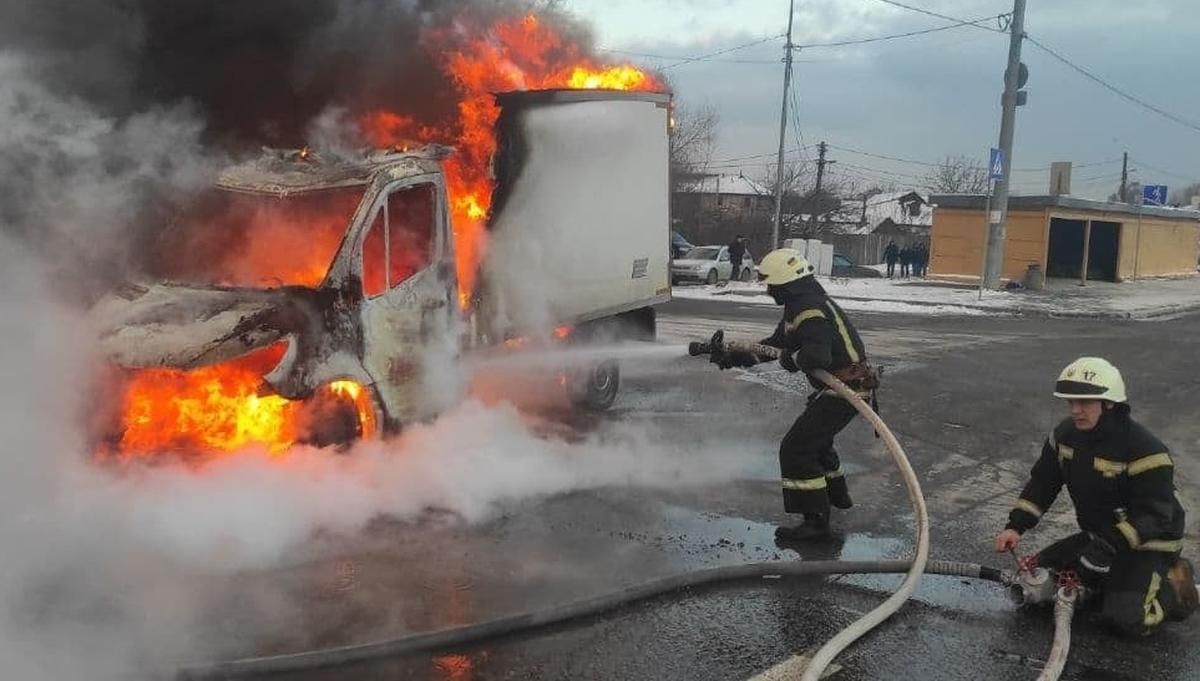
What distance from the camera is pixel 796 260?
577 centimetres

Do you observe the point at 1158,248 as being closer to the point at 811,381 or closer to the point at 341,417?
the point at 811,381

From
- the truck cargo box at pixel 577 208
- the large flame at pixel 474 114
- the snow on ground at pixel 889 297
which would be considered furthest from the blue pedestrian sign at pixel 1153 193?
the large flame at pixel 474 114

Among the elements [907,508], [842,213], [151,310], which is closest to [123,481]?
[151,310]

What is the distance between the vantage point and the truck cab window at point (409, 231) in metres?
6.17

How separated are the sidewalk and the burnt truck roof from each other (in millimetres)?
18428

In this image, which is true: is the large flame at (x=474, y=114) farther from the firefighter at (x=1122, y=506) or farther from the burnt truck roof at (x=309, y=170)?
the firefighter at (x=1122, y=506)

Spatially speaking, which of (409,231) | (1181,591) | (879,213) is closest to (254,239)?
(409,231)

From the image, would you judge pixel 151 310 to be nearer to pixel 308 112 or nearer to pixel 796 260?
pixel 308 112

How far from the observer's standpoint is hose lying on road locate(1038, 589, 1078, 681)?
3.81 metres

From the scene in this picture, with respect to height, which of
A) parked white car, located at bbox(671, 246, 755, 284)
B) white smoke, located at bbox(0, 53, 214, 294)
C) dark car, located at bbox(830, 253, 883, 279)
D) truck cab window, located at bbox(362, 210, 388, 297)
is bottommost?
dark car, located at bbox(830, 253, 883, 279)

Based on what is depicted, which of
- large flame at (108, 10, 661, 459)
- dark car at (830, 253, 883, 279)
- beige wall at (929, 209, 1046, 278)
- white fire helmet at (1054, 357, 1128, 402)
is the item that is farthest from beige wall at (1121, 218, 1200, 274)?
white fire helmet at (1054, 357, 1128, 402)

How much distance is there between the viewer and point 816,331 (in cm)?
558

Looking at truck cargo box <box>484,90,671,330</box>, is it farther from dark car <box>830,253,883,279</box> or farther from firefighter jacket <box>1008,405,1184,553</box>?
dark car <box>830,253,883,279</box>

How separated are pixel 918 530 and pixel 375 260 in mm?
3424
